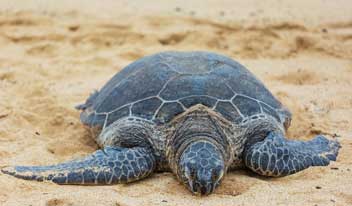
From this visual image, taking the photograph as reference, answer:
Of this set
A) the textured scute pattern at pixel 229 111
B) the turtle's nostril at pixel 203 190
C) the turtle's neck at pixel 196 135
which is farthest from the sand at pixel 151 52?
the textured scute pattern at pixel 229 111

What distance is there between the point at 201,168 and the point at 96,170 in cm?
69

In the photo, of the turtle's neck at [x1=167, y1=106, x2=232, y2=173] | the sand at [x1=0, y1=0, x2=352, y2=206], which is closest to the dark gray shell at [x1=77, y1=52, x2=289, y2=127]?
the turtle's neck at [x1=167, y1=106, x2=232, y2=173]

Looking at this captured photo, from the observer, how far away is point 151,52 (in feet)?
22.5

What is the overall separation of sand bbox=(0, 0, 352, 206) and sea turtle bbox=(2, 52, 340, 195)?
0.09 metres

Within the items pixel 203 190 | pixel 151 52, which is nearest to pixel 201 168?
pixel 203 190

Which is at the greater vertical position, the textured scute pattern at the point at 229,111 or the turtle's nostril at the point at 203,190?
the textured scute pattern at the point at 229,111

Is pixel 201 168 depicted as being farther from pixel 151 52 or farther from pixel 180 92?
pixel 151 52

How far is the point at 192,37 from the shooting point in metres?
7.31

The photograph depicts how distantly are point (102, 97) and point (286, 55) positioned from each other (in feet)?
9.59

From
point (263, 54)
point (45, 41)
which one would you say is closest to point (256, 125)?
point (263, 54)

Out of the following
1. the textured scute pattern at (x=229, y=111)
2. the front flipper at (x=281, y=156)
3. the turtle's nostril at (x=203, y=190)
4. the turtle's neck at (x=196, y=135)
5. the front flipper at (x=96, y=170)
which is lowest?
the turtle's nostril at (x=203, y=190)

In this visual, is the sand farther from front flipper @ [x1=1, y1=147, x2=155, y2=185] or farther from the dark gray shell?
the dark gray shell

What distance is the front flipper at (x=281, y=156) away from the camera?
371cm

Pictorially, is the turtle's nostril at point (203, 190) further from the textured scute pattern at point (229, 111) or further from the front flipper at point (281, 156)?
the textured scute pattern at point (229, 111)
